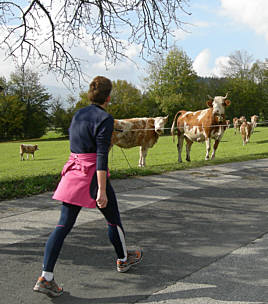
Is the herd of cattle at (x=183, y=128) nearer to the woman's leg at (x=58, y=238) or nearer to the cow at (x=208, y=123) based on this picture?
the cow at (x=208, y=123)

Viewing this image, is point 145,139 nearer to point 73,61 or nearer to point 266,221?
point 73,61

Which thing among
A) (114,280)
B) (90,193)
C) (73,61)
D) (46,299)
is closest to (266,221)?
(114,280)

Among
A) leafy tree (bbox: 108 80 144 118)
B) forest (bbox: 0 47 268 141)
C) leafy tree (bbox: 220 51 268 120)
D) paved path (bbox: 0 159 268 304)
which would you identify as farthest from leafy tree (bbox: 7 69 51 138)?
paved path (bbox: 0 159 268 304)

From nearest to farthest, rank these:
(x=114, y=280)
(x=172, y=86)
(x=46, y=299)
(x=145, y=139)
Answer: (x=46, y=299), (x=114, y=280), (x=145, y=139), (x=172, y=86)

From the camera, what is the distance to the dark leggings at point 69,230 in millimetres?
3672

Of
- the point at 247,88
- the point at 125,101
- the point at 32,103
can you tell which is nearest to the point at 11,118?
the point at 32,103

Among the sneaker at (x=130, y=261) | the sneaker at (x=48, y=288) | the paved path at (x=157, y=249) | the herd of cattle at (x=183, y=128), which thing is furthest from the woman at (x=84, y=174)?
the herd of cattle at (x=183, y=128)

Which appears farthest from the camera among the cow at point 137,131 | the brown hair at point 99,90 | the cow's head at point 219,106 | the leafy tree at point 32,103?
the leafy tree at point 32,103

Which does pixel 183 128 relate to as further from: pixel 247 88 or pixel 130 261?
pixel 247 88

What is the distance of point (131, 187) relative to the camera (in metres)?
8.80

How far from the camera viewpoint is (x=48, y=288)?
3.53 meters

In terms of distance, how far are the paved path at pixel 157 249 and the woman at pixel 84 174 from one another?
41 cm

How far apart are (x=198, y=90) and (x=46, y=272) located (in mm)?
75298

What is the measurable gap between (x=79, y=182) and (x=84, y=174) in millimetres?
99
